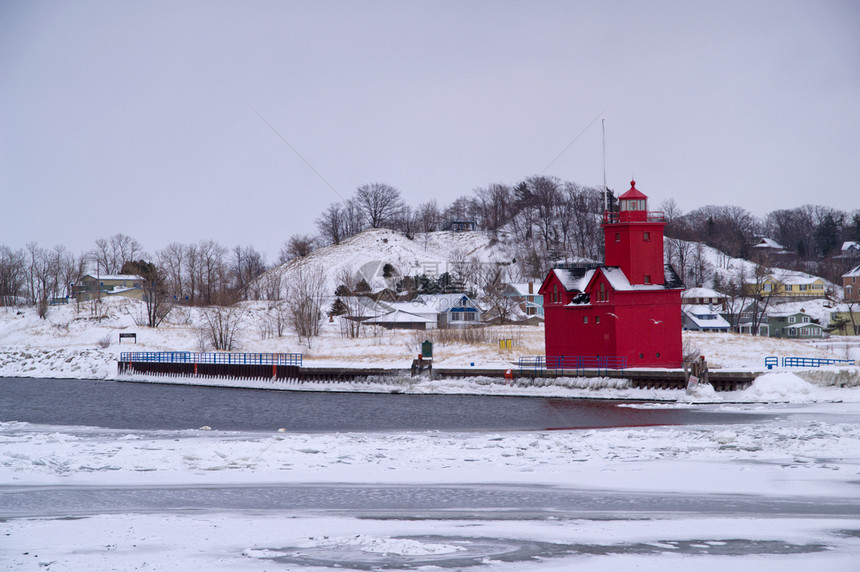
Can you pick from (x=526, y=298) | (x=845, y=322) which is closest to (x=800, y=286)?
(x=845, y=322)

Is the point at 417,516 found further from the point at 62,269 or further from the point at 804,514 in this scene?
the point at 62,269

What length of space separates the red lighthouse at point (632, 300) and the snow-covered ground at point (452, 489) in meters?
11.0

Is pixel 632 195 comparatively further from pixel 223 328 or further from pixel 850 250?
pixel 850 250

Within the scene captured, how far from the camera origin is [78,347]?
221ft

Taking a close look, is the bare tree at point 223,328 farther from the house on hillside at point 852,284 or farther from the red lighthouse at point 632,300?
the house on hillside at point 852,284

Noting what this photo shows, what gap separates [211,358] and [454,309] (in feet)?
A: 93.9

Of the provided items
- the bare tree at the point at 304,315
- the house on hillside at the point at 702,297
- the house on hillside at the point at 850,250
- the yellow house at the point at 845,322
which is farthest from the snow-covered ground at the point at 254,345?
the house on hillside at the point at 850,250

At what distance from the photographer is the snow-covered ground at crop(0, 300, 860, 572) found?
11.1 metres

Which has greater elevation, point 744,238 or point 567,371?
point 744,238

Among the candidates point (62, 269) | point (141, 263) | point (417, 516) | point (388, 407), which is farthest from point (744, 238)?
point (417, 516)

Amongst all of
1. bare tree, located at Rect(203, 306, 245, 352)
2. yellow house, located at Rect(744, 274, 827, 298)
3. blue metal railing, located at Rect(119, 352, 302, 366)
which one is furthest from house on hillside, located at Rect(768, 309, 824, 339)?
bare tree, located at Rect(203, 306, 245, 352)

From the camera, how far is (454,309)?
271 feet

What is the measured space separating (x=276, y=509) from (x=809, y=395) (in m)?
26.3

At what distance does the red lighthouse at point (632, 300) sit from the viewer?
41.2 metres
